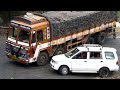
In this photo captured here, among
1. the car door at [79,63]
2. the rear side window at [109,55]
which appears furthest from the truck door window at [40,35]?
the rear side window at [109,55]

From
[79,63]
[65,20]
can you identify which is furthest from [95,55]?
[65,20]

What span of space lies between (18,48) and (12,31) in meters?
1.24

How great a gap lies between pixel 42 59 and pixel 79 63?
2.44 m

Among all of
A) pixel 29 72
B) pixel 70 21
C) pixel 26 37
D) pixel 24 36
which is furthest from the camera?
pixel 70 21

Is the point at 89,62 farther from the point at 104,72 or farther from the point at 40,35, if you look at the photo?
the point at 40,35

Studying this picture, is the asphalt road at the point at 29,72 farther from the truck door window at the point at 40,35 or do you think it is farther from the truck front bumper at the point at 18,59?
the truck door window at the point at 40,35

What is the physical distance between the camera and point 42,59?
13.7m

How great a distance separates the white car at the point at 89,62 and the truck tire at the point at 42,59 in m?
1.34

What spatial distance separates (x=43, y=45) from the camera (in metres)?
13.5

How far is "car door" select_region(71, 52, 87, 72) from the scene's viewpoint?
12125mm

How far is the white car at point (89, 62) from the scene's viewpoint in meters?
12.2

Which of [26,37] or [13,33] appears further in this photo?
[13,33]
